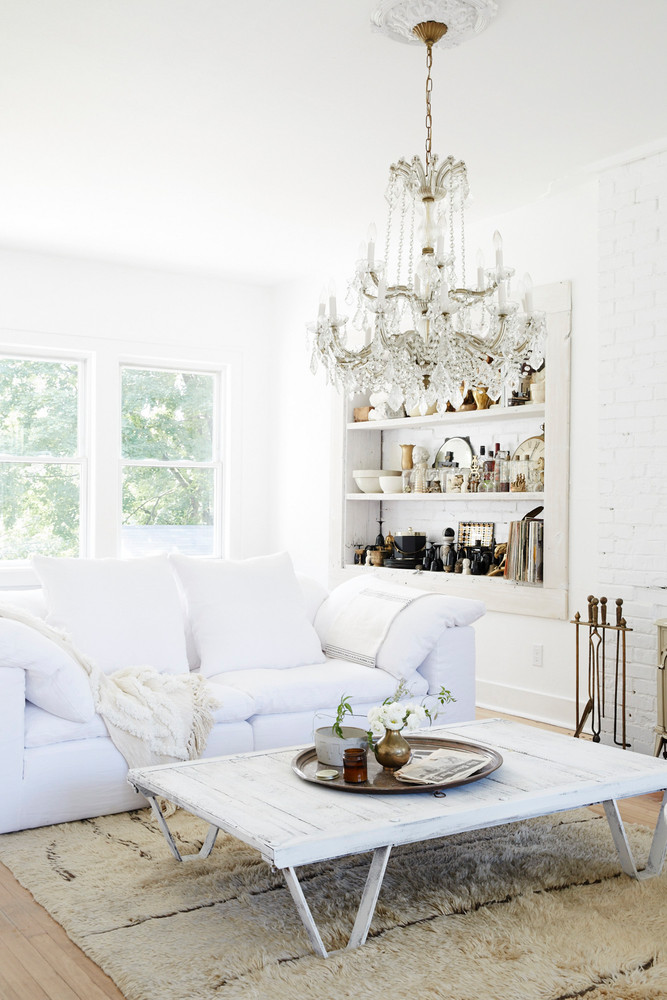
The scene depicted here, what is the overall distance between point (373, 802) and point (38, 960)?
0.91m

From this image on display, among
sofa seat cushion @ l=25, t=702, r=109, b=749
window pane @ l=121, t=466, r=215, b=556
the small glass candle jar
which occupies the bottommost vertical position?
sofa seat cushion @ l=25, t=702, r=109, b=749

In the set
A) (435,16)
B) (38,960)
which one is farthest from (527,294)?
(38,960)

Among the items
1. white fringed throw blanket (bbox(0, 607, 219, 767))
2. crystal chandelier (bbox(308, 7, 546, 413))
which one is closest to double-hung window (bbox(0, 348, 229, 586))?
white fringed throw blanket (bbox(0, 607, 219, 767))

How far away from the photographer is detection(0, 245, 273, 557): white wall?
6105 mm

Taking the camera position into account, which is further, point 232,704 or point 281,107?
point 281,107

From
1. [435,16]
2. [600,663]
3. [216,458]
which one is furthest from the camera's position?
[216,458]

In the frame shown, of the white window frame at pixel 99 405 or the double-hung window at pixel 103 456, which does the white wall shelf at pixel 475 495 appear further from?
the white window frame at pixel 99 405

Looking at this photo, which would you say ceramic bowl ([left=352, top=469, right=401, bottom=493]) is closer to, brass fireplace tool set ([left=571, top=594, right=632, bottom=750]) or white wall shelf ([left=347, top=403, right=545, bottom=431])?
white wall shelf ([left=347, top=403, right=545, bottom=431])

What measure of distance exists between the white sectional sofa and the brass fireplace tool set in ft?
1.83

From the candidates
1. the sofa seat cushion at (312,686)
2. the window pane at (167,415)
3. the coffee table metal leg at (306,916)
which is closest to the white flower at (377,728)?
the coffee table metal leg at (306,916)

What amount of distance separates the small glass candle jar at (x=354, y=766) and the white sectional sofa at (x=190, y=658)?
617mm

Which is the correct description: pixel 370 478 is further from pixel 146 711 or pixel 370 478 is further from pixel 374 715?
pixel 374 715

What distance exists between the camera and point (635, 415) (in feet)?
14.5

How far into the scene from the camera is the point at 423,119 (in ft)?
13.3
